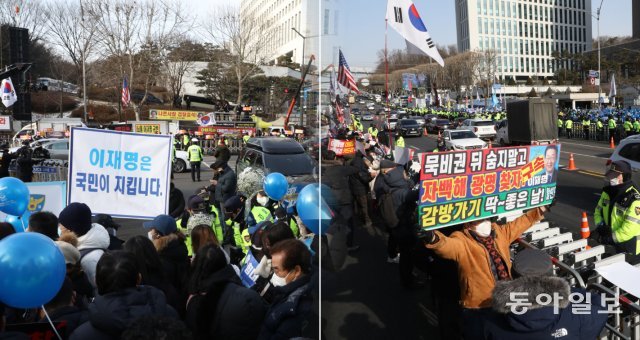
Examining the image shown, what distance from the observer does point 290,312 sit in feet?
9.78

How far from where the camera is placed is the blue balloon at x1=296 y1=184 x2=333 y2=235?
288 centimetres

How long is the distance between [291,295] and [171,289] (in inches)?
44.7

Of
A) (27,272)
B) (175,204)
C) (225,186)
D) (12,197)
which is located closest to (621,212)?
(27,272)

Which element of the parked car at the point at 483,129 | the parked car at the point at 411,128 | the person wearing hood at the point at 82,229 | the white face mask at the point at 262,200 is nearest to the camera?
the person wearing hood at the point at 82,229

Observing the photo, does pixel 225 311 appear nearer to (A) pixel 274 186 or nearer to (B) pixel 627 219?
(A) pixel 274 186

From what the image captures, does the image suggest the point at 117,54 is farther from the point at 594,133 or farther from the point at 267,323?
the point at 267,323

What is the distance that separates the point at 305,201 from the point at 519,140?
1626cm

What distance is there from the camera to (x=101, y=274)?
9.23 ft

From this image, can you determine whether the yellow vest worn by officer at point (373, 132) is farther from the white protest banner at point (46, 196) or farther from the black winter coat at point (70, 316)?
the black winter coat at point (70, 316)

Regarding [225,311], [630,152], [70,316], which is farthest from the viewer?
[630,152]

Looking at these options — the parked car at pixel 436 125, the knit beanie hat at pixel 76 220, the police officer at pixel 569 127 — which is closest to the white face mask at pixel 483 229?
the knit beanie hat at pixel 76 220

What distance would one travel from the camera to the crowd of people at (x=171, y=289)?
2648 mm

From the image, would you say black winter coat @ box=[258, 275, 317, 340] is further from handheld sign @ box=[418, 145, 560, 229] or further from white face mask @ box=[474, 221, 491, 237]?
white face mask @ box=[474, 221, 491, 237]

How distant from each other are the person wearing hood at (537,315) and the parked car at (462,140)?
17696 mm
